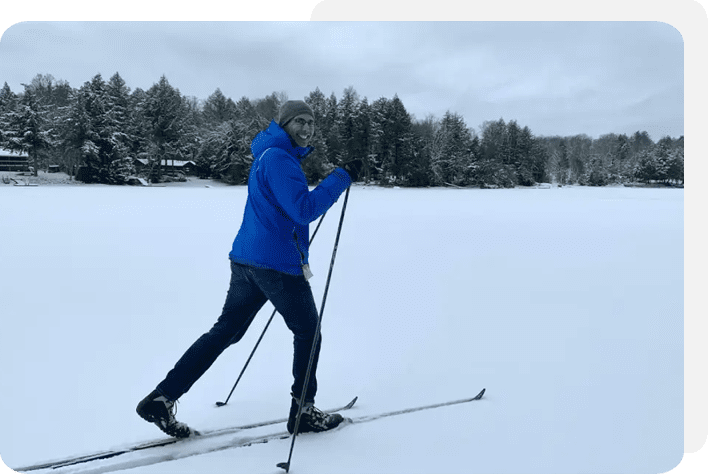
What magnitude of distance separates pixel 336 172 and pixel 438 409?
134cm

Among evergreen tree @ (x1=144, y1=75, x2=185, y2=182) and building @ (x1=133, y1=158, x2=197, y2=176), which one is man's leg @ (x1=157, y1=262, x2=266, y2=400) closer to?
evergreen tree @ (x1=144, y1=75, x2=185, y2=182)

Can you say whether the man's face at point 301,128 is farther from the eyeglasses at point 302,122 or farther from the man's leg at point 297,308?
the man's leg at point 297,308

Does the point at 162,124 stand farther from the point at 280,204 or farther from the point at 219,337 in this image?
the point at 280,204

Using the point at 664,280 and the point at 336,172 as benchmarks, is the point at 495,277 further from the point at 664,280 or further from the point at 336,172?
the point at 336,172

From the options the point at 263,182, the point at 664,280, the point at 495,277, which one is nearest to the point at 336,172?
the point at 263,182

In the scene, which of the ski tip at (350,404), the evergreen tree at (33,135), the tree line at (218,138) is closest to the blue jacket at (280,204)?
the ski tip at (350,404)

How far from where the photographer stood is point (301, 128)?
2.21 meters

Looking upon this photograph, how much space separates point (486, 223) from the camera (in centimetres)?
1216

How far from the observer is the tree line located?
50.2 ft

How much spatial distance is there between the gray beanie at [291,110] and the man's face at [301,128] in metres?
0.02

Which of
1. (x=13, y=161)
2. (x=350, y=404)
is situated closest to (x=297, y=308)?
(x=350, y=404)

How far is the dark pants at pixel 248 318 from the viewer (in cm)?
214

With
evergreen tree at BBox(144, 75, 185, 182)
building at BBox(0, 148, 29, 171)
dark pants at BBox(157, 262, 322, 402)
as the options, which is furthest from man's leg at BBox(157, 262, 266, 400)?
evergreen tree at BBox(144, 75, 185, 182)

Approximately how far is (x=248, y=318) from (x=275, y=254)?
37cm
